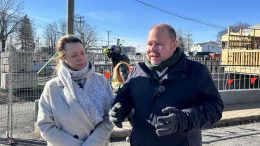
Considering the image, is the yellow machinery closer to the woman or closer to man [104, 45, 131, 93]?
man [104, 45, 131, 93]

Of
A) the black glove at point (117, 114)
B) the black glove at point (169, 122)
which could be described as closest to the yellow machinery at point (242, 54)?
the black glove at point (117, 114)

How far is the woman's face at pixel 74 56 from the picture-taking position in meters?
3.02

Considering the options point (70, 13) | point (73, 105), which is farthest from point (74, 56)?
point (70, 13)

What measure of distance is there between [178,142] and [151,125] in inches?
9.0

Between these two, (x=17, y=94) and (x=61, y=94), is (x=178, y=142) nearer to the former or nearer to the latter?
(x=61, y=94)

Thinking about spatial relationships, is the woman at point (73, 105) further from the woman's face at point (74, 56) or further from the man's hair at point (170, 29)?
the man's hair at point (170, 29)

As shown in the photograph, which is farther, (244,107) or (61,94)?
(244,107)

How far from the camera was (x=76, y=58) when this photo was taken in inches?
119

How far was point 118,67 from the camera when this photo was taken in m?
5.67

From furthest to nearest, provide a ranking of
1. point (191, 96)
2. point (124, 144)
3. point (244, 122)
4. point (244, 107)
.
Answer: point (244, 107)
point (244, 122)
point (124, 144)
point (191, 96)

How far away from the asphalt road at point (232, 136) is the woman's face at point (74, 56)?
3873 millimetres

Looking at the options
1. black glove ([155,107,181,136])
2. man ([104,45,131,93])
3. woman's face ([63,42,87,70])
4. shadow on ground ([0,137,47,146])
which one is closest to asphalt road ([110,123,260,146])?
shadow on ground ([0,137,47,146])

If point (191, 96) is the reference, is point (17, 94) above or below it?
below

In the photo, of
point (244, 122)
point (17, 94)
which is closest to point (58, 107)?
point (17, 94)
